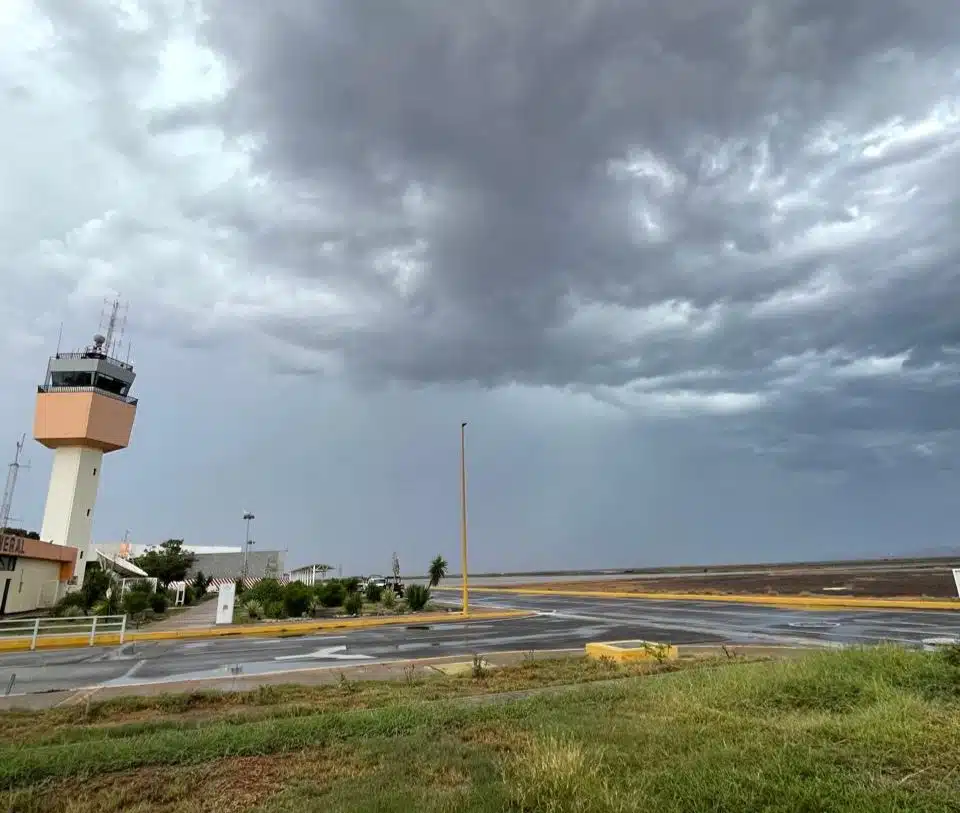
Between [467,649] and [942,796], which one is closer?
[942,796]

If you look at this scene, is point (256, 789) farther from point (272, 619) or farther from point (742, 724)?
point (272, 619)

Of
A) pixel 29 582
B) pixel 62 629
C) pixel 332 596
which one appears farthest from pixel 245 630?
pixel 29 582

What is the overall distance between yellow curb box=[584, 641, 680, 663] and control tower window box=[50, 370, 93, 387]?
45.1 metres

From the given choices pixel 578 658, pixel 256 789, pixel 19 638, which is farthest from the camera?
pixel 19 638

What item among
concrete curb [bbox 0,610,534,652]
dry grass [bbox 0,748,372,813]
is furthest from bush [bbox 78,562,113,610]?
dry grass [bbox 0,748,372,813]

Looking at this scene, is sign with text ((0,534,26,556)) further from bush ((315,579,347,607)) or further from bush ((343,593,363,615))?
bush ((343,593,363,615))

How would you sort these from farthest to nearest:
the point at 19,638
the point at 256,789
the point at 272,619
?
the point at 272,619
the point at 19,638
the point at 256,789

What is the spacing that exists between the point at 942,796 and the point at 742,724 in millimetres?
2224

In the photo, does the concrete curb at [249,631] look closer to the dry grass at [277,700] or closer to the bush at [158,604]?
the bush at [158,604]

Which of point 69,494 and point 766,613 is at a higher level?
point 69,494

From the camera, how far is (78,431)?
143 feet

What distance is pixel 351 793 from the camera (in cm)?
513

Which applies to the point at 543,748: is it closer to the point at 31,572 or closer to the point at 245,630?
the point at 245,630

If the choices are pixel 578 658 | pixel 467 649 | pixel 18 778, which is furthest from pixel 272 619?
pixel 18 778
